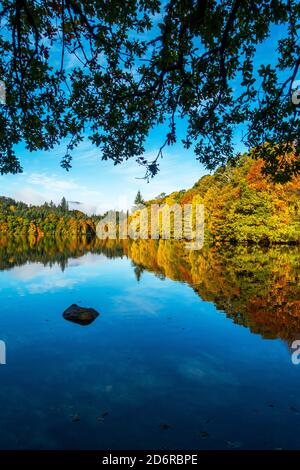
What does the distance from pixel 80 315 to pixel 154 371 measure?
→ 5986mm

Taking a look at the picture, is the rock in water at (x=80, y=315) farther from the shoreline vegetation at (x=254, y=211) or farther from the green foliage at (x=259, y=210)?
the green foliage at (x=259, y=210)

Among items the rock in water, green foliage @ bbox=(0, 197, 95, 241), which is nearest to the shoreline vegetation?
the rock in water

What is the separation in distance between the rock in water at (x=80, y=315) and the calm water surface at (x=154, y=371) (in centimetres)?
36

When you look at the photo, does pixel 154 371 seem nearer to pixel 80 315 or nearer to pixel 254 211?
pixel 80 315

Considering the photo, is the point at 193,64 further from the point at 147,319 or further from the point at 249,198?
the point at 249,198

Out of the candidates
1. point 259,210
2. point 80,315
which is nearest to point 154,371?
point 80,315

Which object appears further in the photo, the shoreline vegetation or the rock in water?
the shoreline vegetation

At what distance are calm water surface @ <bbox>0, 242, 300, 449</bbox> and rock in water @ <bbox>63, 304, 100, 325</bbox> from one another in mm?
364

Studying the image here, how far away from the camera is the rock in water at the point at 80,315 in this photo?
43.6 ft

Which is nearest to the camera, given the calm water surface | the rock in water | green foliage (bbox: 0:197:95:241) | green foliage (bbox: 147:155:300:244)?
the calm water surface

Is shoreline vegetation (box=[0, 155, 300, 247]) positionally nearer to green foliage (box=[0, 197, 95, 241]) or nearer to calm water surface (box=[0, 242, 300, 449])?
calm water surface (box=[0, 242, 300, 449])

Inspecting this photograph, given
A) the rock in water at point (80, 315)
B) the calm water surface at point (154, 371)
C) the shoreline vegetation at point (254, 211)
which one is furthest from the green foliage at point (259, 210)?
the rock in water at point (80, 315)

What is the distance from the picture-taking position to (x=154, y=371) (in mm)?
8539

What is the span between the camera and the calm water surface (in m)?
5.73
